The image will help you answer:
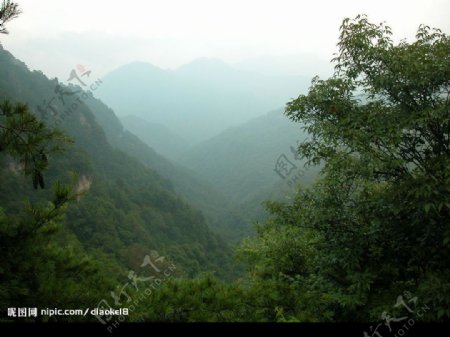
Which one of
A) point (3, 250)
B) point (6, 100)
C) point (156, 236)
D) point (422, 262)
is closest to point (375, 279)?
point (422, 262)

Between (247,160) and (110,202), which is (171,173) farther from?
(110,202)

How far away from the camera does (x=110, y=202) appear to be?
61594mm

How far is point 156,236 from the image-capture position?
2603 inches

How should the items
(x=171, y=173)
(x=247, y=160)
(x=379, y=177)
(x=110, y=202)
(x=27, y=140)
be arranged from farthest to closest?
(x=247, y=160) < (x=171, y=173) < (x=110, y=202) < (x=379, y=177) < (x=27, y=140)

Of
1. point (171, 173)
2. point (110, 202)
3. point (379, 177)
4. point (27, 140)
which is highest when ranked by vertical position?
point (27, 140)

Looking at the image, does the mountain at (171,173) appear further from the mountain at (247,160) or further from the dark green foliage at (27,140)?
the dark green foliage at (27,140)

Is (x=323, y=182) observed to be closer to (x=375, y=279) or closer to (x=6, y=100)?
(x=375, y=279)

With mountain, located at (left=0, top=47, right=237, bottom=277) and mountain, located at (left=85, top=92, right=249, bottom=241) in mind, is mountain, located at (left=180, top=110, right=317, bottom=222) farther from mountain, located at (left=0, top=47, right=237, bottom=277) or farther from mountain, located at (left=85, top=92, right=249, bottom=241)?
mountain, located at (left=0, top=47, right=237, bottom=277)

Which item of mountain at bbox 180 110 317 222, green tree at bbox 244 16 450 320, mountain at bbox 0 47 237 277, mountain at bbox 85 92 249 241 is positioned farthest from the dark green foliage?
mountain at bbox 180 110 317 222

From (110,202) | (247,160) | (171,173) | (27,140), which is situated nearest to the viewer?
(27,140)

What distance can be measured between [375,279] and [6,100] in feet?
17.1

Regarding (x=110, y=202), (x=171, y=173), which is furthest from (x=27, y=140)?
(x=171, y=173)

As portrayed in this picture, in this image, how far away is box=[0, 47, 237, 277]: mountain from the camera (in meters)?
47.5

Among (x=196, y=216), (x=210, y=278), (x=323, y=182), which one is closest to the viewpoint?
(x=210, y=278)
